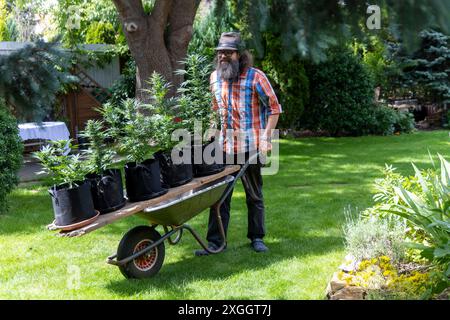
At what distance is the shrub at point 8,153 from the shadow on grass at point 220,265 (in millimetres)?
2342

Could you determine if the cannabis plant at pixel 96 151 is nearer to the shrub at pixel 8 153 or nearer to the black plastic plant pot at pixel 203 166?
the black plastic plant pot at pixel 203 166

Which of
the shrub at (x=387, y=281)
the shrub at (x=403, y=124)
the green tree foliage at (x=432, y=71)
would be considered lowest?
the shrub at (x=387, y=281)

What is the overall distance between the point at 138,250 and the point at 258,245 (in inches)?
40.5

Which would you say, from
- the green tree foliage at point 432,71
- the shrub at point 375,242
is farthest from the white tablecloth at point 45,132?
the green tree foliage at point 432,71

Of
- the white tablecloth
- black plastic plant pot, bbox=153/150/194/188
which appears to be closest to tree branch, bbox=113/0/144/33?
the white tablecloth

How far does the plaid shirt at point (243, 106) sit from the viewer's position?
4.34m

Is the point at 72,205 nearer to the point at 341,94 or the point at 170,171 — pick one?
the point at 170,171

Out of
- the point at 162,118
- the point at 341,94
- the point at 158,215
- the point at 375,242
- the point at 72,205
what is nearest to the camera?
the point at 72,205

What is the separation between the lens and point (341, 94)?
A: 12.1m

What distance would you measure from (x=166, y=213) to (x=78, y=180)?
603 mm

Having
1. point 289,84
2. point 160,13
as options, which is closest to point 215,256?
point 160,13

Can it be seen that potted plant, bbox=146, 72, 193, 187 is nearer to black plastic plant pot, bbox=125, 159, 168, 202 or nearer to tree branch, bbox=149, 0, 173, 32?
black plastic plant pot, bbox=125, 159, 168, 202

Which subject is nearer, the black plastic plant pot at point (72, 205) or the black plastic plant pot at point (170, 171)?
the black plastic plant pot at point (72, 205)
